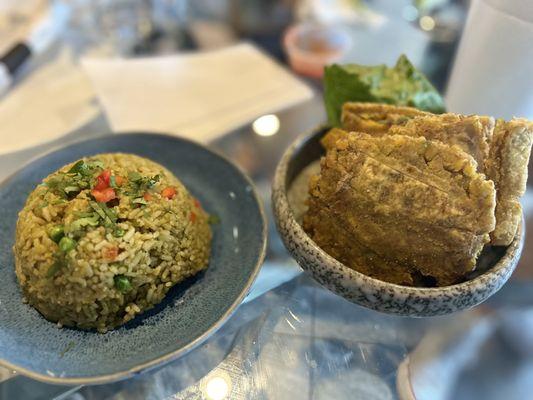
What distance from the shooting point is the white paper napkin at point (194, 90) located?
1.69 m

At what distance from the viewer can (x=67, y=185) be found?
1.04 metres

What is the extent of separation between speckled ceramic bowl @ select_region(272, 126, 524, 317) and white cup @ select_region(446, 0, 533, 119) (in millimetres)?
503

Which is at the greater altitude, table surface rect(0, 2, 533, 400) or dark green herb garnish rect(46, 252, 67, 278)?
dark green herb garnish rect(46, 252, 67, 278)

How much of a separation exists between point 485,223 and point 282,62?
1.54 metres

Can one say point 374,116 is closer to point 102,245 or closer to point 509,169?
point 509,169

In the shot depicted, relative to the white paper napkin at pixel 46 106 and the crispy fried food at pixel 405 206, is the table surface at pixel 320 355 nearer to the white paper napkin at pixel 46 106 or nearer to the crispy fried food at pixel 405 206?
the crispy fried food at pixel 405 206

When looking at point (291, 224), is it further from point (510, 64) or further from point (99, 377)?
point (510, 64)

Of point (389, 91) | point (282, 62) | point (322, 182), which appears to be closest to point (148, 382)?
point (322, 182)

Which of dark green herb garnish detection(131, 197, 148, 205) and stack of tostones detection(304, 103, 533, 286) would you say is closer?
stack of tostones detection(304, 103, 533, 286)

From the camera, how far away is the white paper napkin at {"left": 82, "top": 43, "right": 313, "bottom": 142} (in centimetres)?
169

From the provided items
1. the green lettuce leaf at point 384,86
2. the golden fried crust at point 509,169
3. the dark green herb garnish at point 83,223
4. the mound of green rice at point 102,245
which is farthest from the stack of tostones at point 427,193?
the dark green herb garnish at point 83,223

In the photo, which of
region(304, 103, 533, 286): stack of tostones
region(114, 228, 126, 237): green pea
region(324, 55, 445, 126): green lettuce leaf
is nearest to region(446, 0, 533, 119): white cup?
region(324, 55, 445, 126): green lettuce leaf

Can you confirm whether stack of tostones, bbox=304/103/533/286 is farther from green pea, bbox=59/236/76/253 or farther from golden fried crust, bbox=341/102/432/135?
green pea, bbox=59/236/76/253

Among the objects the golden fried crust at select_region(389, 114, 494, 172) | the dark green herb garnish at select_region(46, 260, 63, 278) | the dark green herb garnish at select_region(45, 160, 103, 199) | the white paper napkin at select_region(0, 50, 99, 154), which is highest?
the golden fried crust at select_region(389, 114, 494, 172)
